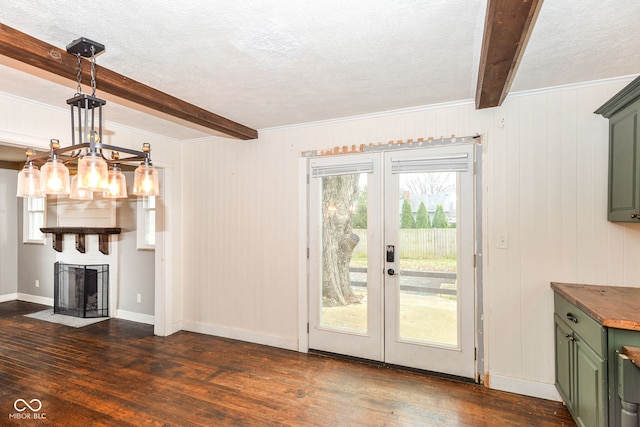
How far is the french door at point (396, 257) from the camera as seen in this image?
10.3 ft

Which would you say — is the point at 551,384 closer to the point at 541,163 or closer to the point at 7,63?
the point at 541,163

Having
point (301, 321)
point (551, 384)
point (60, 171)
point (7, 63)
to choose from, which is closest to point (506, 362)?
point (551, 384)

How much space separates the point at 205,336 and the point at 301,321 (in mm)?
1402

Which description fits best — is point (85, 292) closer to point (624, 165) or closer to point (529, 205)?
point (529, 205)

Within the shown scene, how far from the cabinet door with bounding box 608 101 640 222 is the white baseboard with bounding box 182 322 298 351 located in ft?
10.4

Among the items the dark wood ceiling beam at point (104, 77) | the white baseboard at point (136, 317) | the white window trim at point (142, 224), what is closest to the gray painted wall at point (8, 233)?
the white baseboard at point (136, 317)

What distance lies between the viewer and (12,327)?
15.3 ft

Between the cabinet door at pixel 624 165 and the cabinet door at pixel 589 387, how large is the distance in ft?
3.12

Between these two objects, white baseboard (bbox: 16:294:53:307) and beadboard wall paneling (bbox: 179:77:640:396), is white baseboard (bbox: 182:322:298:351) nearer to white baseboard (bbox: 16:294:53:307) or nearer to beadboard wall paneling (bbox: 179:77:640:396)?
beadboard wall paneling (bbox: 179:77:640:396)

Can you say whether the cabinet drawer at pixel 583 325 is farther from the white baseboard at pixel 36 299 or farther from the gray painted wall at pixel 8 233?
the gray painted wall at pixel 8 233

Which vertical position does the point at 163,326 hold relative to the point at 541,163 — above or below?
below

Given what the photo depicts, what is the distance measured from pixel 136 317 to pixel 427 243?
437 cm

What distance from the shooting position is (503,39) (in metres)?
1.77

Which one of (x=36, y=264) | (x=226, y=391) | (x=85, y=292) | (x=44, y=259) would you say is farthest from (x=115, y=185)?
(x=36, y=264)
